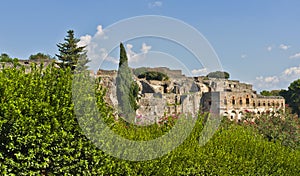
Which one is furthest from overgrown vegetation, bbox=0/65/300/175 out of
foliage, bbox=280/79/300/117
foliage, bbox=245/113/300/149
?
foliage, bbox=280/79/300/117

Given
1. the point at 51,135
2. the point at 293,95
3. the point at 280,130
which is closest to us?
the point at 51,135

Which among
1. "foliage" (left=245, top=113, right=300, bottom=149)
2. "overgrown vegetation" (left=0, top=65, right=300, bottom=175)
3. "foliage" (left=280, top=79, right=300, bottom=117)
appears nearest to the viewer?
"overgrown vegetation" (left=0, top=65, right=300, bottom=175)

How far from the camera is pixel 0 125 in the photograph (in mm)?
5465

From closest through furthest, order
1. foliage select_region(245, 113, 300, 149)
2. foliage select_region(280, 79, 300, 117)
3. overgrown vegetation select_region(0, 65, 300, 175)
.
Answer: overgrown vegetation select_region(0, 65, 300, 175) < foliage select_region(245, 113, 300, 149) < foliage select_region(280, 79, 300, 117)

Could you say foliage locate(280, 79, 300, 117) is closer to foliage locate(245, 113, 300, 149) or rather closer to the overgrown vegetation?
foliage locate(245, 113, 300, 149)

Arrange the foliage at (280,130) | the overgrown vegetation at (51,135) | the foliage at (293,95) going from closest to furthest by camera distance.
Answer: the overgrown vegetation at (51,135)
the foliage at (280,130)
the foliage at (293,95)

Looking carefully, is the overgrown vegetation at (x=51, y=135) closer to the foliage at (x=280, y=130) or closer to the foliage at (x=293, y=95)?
the foliage at (x=280, y=130)

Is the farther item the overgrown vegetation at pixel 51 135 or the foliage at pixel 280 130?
the foliage at pixel 280 130

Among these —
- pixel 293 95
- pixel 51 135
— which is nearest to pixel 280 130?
pixel 51 135

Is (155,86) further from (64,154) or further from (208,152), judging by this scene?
(64,154)

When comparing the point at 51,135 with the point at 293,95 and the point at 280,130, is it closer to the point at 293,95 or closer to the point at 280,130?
the point at 280,130

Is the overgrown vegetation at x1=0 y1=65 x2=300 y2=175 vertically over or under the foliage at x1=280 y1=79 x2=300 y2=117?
under

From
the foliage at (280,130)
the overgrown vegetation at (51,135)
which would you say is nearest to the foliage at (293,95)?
the foliage at (280,130)

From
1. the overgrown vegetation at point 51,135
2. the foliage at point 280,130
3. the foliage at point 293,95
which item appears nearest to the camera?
the overgrown vegetation at point 51,135
